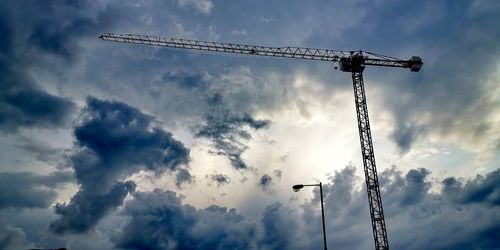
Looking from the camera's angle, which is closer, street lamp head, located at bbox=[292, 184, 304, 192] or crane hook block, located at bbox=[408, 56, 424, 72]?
street lamp head, located at bbox=[292, 184, 304, 192]

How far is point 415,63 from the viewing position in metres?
102

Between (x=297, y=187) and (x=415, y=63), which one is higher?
(x=415, y=63)

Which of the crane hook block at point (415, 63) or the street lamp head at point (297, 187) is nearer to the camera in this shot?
the street lamp head at point (297, 187)

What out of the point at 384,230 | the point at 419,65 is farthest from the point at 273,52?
the point at 384,230

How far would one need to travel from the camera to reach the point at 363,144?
9156 centimetres

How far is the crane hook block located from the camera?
336 feet

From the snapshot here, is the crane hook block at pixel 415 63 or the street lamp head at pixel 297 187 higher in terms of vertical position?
the crane hook block at pixel 415 63

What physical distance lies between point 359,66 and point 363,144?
20.4 meters

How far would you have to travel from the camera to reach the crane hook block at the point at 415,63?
102 m

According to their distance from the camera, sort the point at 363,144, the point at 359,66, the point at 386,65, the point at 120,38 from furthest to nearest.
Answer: the point at 120,38, the point at 386,65, the point at 359,66, the point at 363,144

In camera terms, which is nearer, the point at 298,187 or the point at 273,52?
the point at 298,187

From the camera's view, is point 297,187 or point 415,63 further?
point 415,63

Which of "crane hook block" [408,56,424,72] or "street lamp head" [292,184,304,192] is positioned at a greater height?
"crane hook block" [408,56,424,72]

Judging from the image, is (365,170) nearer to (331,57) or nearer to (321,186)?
(331,57)
